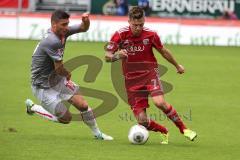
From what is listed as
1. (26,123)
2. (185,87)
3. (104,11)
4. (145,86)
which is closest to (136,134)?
(145,86)

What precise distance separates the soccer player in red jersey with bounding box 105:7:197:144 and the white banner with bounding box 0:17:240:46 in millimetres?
21175

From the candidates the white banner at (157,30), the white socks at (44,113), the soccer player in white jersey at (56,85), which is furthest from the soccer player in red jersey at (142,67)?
the white banner at (157,30)

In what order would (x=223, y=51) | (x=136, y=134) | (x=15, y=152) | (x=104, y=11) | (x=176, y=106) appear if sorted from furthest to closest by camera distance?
(x=104, y=11)
(x=223, y=51)
(x=176, y=106)
(x=136, y=134)
(x=15, y=152)

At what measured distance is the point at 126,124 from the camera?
14.6 meters

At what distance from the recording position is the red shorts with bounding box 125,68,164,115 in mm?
12242

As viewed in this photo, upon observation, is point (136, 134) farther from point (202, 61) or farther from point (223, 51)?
point (223, 51)

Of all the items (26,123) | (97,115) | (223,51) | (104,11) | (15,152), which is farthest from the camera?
(104,11)

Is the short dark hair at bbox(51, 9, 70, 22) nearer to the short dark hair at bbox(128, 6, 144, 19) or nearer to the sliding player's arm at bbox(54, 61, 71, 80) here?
the sliding player's arm at bbox(54, 61, 71, 80)

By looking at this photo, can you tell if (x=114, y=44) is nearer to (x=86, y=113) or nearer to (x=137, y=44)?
(x=137, y=44)

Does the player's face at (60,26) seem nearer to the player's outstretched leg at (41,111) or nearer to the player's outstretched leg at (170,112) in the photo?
the player's outstretched leg at (41,111)

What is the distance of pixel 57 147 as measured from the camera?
11.6 m

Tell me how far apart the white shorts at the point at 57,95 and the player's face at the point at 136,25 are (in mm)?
1333

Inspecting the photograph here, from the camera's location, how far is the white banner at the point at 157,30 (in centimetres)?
3325

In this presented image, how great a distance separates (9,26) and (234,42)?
992 centimetres
